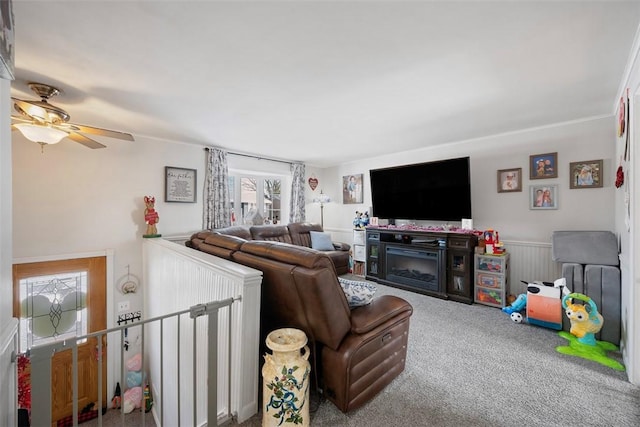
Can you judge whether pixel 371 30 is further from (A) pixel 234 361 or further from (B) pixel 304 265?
(A) pixel 234 361

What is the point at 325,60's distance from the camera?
191 centimetres

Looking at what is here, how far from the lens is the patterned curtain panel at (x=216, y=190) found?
4438 millimetres

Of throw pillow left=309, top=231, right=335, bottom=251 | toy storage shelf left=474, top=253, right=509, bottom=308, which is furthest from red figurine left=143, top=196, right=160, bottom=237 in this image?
toy storage shelf left=474, top=253, right=509, bottom=308

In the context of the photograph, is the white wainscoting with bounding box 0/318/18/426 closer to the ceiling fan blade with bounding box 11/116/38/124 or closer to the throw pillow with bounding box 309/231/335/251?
the ceiling fan blade with bounding box 11/116/38/124

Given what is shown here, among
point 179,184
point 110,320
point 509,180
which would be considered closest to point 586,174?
point 509,180

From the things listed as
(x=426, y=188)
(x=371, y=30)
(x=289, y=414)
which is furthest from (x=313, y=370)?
(x=426, y=188)

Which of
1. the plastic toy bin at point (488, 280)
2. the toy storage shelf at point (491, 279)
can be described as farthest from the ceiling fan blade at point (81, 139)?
the plastic toy bin at point (488, 280)

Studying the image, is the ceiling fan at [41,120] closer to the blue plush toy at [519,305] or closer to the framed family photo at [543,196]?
the blue plush toy at [519,305]

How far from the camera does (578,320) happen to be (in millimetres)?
2512

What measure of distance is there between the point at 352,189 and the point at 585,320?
409 cm

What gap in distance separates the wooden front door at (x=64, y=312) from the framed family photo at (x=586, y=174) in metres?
6.14

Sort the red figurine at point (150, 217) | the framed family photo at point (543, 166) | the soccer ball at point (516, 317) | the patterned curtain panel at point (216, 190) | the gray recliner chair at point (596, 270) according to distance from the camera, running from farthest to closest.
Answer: the patterned curtain panel at point (216, 190)
the red figurine at point (150, 217)
the framed family photo at point (543, 166)
the soccer ball at point (516, 317)
the gray recliner chair at point (596, 270)

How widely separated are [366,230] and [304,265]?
11.3 feet

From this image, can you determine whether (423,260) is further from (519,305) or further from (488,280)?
(519,305)
